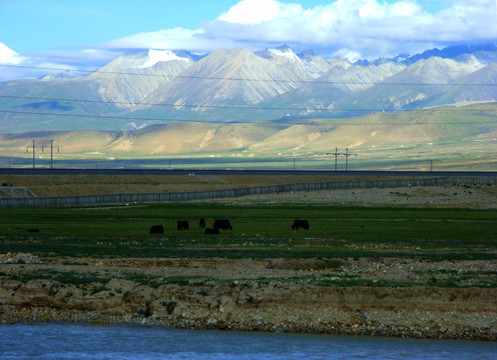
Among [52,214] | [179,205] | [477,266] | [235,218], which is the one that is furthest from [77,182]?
[477,266]

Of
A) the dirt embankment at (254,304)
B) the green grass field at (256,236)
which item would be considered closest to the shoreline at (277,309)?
the dirt embankment at (254,304)

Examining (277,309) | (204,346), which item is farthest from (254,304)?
(204,346)

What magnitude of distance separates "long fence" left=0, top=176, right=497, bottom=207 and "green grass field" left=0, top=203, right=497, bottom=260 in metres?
13.0

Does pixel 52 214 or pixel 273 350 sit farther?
pixel 52 214

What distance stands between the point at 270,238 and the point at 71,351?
74.8 ft

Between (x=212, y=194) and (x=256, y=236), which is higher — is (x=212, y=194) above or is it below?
above

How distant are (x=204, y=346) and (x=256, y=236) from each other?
22.6m

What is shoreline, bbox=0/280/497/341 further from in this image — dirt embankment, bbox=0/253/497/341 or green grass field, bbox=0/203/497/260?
green grass field, bbox=0/203/497/260

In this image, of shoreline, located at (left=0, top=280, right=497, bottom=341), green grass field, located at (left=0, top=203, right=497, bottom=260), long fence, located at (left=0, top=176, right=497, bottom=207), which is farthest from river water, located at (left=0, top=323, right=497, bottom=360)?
long fence, located at (left=0, top=176, right=497, bottom=207)

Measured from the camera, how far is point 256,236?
4556cm

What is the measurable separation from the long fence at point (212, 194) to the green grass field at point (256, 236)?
42.6 feet

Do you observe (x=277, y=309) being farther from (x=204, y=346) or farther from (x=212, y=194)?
(x=212, y=194)

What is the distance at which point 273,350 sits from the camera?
22625mm

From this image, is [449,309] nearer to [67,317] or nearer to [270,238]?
[67,317]
